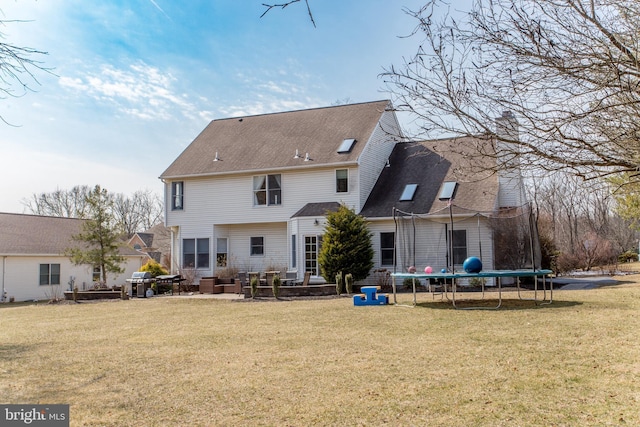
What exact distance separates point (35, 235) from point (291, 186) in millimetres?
17203

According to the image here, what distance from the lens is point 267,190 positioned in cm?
2623

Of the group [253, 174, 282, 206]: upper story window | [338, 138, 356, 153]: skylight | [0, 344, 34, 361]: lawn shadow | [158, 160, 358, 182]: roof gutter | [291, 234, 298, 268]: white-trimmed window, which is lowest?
[0, 344, 34, 361]: lawn shadow

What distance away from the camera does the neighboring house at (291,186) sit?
24031 mm

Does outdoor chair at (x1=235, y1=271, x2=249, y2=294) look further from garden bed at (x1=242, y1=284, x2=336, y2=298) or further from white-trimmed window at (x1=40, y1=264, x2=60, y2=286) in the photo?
white-trimmed window at (x1=40, y1=264, x2=60, y2=286)

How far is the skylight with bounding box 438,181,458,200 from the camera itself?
2312cm

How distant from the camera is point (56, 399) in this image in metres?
6.67

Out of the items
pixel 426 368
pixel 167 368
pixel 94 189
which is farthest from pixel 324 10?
pixel 94 189

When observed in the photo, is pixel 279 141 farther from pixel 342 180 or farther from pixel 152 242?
pixel 152 242

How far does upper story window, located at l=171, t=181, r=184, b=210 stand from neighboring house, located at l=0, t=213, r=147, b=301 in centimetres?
646

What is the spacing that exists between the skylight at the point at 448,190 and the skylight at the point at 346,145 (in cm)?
439

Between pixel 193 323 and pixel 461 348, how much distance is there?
274 inches

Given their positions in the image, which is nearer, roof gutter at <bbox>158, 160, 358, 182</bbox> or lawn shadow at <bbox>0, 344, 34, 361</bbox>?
lawn shadow at <bbox>0, 344, 34, 361</bbox>

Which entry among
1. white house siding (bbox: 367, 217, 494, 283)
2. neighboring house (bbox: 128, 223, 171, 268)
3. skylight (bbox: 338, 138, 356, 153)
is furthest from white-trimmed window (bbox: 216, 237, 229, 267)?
neighboring house (bbox: 128, 223, 171, 268)

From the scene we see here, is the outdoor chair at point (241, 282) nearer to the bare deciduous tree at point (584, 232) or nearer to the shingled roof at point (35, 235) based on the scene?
the bare deciduous tree at point (584, 232)
